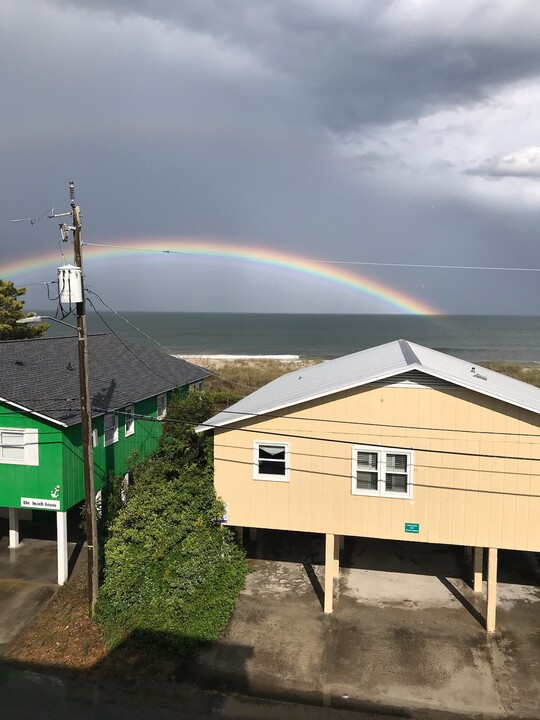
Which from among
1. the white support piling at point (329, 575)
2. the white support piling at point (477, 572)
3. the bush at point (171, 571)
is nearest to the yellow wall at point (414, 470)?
the white support piling at point (329, 575)

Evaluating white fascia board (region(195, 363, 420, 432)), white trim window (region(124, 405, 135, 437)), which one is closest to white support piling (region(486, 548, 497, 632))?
white fascia board (region(195, 363, 420, 432))

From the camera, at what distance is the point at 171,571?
14047 millimetres

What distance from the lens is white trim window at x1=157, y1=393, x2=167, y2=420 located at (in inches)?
992

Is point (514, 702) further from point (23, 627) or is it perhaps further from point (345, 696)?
point (23, 627)

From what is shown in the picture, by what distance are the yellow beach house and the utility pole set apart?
3.50 m

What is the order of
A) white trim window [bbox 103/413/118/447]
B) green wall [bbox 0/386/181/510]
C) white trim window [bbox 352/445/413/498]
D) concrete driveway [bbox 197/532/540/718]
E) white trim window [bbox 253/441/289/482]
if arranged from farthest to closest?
white trim window [bbox 103/413/118/447] < green wall [bbox 0/386/181/510] < white trim window [bbox 253/441/289/482] < white trim window [bbox 352/445/413/498] < concrete driveway [bbox 197/532/540/718]

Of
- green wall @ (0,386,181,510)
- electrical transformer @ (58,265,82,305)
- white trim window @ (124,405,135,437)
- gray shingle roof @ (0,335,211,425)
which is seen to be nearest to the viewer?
electrical transformer @ (58,265,82,305)

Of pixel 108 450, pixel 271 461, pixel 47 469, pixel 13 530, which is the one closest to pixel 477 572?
pixel 271 461

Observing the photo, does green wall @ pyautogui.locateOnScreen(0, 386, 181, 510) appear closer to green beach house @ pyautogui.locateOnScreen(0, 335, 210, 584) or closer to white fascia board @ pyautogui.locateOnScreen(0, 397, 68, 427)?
green beach house @ pyautogui.locateOnScreen(0, 335, 210, 584)

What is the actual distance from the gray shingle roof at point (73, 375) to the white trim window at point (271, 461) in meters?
4.71

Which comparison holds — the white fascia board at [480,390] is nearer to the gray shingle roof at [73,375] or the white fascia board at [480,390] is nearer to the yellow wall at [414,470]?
the yellow wall at [414,470]

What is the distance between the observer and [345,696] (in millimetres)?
11438

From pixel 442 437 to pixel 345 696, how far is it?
6464mm

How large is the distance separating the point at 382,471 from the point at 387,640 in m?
4.18
